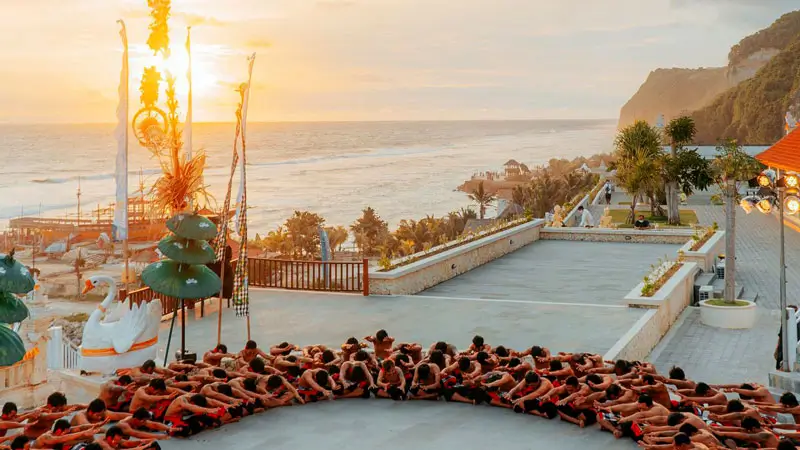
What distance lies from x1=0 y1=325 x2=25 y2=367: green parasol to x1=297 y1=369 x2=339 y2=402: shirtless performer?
5.30 meters

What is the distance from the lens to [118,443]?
910 cm

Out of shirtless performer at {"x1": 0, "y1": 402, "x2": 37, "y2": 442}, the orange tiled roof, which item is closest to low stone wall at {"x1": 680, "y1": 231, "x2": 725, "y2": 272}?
the orange tiled roof

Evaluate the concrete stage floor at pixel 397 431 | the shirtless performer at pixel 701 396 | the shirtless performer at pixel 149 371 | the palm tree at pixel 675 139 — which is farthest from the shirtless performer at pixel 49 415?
the palm tree at pixel 675 139

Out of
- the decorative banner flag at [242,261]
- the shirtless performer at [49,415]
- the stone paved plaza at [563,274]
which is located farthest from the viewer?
the stone paved plaza at [563,274]

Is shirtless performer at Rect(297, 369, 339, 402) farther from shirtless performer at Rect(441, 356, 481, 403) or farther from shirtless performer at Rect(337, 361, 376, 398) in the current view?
shirtless performer at Rect(441, 356, 481, 403)

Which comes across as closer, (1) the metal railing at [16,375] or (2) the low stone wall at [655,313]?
(1) the metal railing at [16,375]

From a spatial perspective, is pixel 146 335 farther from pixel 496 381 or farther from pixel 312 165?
pixel 312 165

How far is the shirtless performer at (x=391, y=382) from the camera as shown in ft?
37.2

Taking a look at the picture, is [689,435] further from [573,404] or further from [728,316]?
[728,316]

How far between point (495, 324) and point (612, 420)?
6.37 metres

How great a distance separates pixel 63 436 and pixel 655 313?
39.2ft

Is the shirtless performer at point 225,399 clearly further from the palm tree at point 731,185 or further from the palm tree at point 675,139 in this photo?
the palm tree at point 675,139

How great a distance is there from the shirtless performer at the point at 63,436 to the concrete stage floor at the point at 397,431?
2.93 ft

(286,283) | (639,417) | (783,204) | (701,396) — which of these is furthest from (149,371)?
(783,204)
